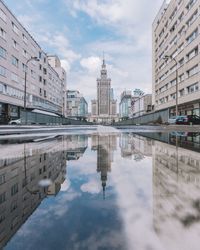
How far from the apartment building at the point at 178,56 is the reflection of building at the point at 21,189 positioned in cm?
3335

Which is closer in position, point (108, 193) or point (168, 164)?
point (108, 193)

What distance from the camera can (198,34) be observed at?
127 feet

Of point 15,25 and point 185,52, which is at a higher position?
Result: point 15,25

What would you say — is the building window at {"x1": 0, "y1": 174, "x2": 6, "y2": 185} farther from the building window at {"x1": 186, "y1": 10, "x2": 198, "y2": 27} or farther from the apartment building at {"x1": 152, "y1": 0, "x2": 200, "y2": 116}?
the building window at {"x1": 186, "y1": 10, "x2": 198, "y2": 27}

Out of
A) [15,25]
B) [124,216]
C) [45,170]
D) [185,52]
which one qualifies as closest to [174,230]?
[124,216]

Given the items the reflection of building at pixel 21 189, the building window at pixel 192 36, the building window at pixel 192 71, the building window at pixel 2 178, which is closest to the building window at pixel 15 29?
the building window at pixel 192 36

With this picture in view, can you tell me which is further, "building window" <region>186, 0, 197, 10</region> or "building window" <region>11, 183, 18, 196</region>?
"building window" <region>186, 0, 197, 10</region>

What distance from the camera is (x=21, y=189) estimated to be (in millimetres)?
2920

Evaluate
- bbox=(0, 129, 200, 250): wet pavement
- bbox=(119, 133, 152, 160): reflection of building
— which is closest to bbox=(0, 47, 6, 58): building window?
bbox=(119, 133, 152, 160): reflection of building

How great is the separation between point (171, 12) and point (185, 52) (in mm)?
16011

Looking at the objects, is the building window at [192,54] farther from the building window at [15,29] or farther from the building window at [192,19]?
the building window at [15,29]

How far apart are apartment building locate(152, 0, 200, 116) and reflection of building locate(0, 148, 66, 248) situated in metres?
33.3

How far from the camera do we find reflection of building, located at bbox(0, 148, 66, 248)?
1956mm

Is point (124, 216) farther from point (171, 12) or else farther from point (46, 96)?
point (46, 96)
